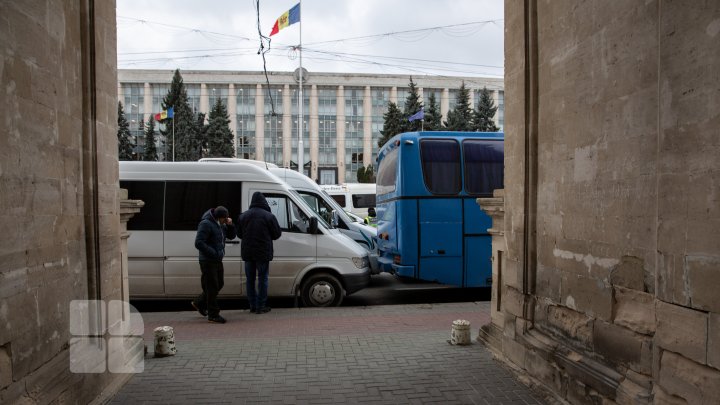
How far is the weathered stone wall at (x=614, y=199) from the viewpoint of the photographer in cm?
282

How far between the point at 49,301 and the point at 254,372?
227 cm

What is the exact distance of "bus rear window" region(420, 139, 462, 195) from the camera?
10.2 m

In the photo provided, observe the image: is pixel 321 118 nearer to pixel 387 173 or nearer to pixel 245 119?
pixel 245 119

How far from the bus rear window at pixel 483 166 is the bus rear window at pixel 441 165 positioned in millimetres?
221

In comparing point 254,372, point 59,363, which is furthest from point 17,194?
point 254,372

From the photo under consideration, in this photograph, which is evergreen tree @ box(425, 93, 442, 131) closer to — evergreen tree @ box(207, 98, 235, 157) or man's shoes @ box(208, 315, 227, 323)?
evergreen tree @ box(207, 98, 235, 157)

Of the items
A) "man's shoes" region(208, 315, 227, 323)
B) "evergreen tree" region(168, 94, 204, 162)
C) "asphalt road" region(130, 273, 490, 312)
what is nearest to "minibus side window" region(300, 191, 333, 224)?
"asphalt road" region(130, 273, 490, 312)

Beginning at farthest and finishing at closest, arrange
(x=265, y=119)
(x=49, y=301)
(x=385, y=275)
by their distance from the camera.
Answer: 1. (x=265, y=119)
2. (x=385, y=275)
3. (x=49, y=301)

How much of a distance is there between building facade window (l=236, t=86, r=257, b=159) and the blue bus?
6943 centimetres

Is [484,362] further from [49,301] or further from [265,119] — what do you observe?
[265,119]

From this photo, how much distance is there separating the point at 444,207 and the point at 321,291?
3.13m

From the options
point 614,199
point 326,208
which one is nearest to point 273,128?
point 326,208

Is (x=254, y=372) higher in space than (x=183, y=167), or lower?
lower

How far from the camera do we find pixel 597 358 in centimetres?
396
